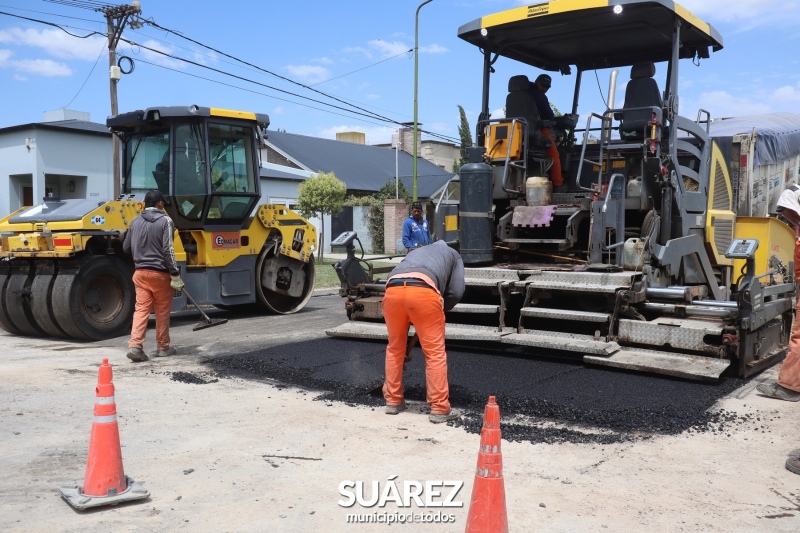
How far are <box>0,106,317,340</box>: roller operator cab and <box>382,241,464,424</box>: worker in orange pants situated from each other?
15.2 feet

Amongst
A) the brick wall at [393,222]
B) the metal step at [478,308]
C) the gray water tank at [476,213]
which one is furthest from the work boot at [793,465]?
the brick wall at [393,222]

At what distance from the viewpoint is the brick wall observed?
85.7 feet

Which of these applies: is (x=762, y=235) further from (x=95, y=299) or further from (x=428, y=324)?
(x=95, y=299)

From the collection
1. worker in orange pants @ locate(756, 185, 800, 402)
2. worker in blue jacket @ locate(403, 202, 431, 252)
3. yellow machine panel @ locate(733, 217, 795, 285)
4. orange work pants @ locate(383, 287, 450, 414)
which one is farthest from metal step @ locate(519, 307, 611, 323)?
worker in blue jacket @ locate(403, 202, 431, 252)

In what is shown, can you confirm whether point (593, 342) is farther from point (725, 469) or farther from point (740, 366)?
point (725, 469)

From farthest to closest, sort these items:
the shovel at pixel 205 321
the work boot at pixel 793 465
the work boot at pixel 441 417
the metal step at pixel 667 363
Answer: the shovel at pixel 205 321
the metal step at pixel 667 363
the work boot at pixel 441 417
the work boot at pixel 793 465

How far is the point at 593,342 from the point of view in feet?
19.7

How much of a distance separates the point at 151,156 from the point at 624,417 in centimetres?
727

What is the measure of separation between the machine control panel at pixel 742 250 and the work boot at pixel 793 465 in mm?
2243

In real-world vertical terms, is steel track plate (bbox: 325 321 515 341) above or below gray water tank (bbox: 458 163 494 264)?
below

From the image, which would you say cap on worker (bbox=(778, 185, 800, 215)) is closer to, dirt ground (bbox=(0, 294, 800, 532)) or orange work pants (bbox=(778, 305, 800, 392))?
orange work pants (bbox=(778, 305, 800, 392))

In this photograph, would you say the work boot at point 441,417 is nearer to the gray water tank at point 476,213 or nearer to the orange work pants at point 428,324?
the orange work pants at point 428,324

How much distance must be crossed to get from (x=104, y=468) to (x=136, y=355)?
3615mm

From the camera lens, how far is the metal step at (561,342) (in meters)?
5.92
